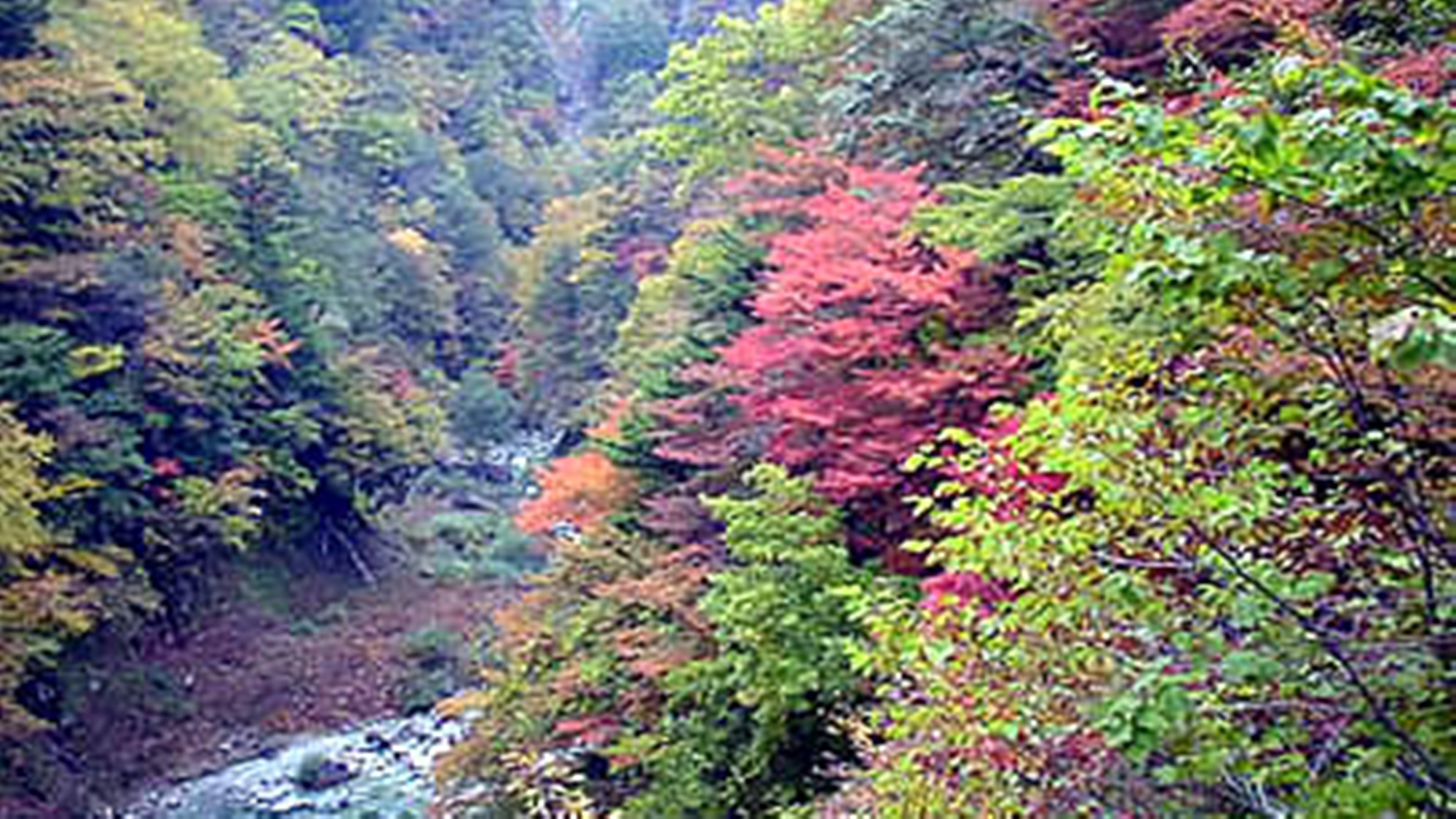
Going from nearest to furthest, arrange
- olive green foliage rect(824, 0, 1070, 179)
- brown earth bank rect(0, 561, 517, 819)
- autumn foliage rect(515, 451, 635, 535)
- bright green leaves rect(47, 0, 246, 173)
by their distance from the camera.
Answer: olive green foliage rect(824, 0, 1070, 179) < autumn foliage rect(515, 451, 635, 535) < brown earth bank rect(0, 561, 517, 819) < bright green leaves rect(47, 0, 246, 173)

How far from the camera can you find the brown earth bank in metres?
15.9

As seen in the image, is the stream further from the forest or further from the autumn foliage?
the autumn foliage

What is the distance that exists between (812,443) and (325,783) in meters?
10.5

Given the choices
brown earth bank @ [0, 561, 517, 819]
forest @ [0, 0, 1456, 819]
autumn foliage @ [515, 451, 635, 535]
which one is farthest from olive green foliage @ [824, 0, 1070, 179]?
brown earth bank @ [0, 561, 517, 819]

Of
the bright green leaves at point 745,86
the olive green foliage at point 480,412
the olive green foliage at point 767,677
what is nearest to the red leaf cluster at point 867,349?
the olive green foliage at point 767,677

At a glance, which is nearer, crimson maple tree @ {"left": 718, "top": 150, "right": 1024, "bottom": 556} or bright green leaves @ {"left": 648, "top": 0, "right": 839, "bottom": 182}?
crimson maple tree @ {"left": 718, "top": 150, "right": 1024, "bottom": 556}

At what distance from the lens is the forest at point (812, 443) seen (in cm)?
258

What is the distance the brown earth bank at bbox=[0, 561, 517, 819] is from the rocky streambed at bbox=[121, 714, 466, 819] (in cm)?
58

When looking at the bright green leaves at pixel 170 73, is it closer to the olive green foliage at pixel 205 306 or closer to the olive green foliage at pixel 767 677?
the olive green foliage at pixel 205 306

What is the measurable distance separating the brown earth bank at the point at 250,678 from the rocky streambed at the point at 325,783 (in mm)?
576

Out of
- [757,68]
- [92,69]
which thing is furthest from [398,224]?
[757,68]

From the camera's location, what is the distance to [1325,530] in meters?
3.23

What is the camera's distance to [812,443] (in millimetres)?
8219

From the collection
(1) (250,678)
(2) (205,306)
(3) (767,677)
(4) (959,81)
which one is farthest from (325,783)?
(4) (959,81)
